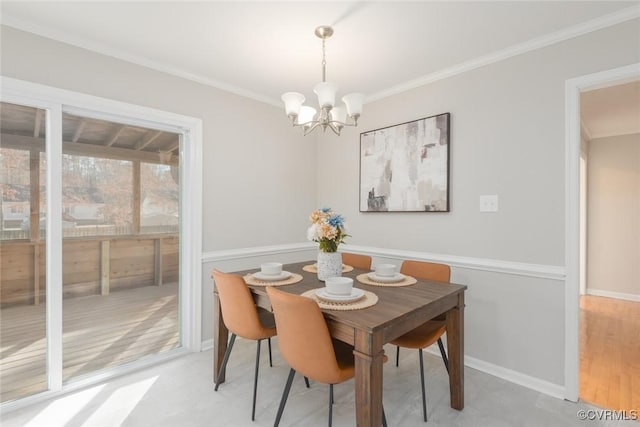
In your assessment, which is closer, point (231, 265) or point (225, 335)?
point (225, 335)

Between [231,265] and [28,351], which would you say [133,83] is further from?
[28,351]

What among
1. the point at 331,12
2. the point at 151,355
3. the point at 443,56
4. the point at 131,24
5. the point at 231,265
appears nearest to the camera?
the point at 331,12

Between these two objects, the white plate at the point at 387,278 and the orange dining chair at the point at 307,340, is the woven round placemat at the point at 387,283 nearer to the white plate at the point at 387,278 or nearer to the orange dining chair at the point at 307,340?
the white plate at the point at 387,278

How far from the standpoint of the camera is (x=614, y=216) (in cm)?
438

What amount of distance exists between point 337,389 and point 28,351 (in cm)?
215

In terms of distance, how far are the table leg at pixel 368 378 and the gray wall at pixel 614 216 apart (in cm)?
489

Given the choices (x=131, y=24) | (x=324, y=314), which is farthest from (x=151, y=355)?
(x=131, y=24)

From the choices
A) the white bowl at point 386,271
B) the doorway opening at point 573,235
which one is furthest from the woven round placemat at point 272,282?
the doorway opening at point 573,235

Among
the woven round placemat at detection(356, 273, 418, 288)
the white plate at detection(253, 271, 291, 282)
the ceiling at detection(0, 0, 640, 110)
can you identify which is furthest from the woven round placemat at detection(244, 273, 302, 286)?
the ceiling at detection(0, 0, 640, 110)

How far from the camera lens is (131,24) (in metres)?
2.03

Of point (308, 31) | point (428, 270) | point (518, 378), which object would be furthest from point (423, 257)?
point (308, 31)

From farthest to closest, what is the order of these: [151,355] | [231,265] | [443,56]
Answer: [231,265]
[151,355]
[443,56]

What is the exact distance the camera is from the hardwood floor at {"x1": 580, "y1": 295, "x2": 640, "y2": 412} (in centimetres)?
211

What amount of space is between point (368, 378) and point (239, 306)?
937mm
